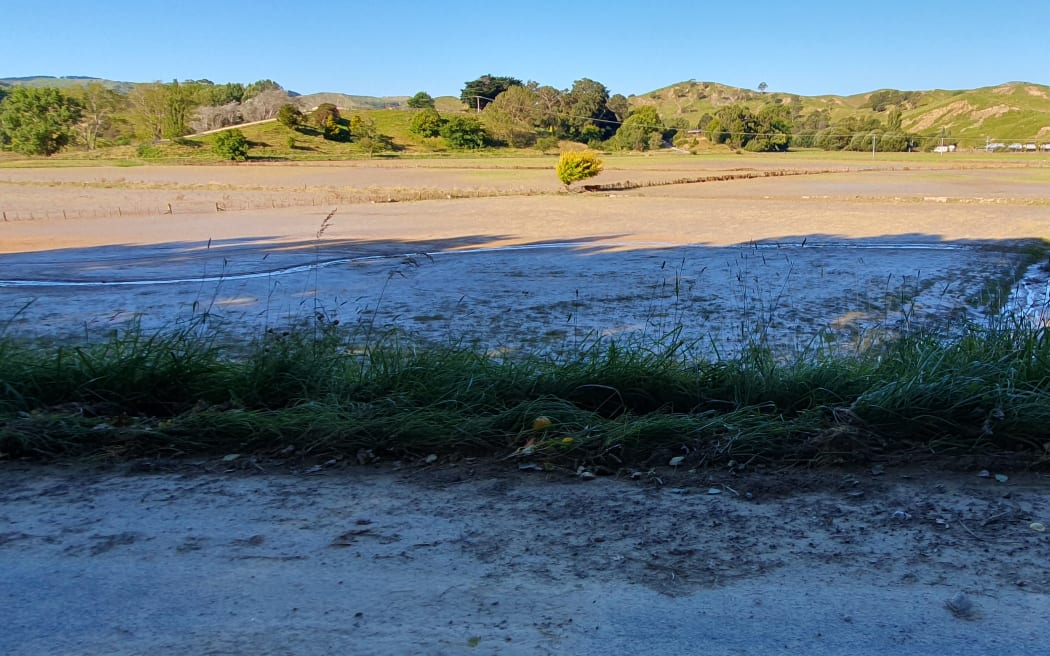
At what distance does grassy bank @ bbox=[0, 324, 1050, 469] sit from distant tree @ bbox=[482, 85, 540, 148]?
93.1 metres

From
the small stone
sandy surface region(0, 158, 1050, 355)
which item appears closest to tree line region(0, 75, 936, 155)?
sandy surface region(0, 158, 1050, 355)

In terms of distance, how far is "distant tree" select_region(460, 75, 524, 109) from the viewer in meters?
125

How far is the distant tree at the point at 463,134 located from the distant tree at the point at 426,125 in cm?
111

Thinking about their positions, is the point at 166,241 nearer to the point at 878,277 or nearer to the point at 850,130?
the point at 878,277

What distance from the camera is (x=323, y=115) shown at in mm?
93875

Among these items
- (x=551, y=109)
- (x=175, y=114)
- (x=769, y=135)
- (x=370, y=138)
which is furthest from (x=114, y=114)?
(x=769, y=135)

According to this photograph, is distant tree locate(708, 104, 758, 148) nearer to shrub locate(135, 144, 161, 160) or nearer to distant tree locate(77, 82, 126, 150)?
shrub locate(135, 144, 161, 160)

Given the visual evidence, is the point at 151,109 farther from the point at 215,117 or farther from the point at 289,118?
the point at 289,118

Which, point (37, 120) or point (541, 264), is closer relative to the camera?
point (541, 264)

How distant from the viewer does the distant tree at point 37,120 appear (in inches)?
3302

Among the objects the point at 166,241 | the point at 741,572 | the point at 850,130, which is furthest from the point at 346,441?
the point at 850,130

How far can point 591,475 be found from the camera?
4094 millimetres

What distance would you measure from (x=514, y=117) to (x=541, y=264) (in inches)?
3463

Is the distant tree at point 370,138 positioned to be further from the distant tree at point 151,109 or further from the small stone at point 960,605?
the small stone at point 960,605
